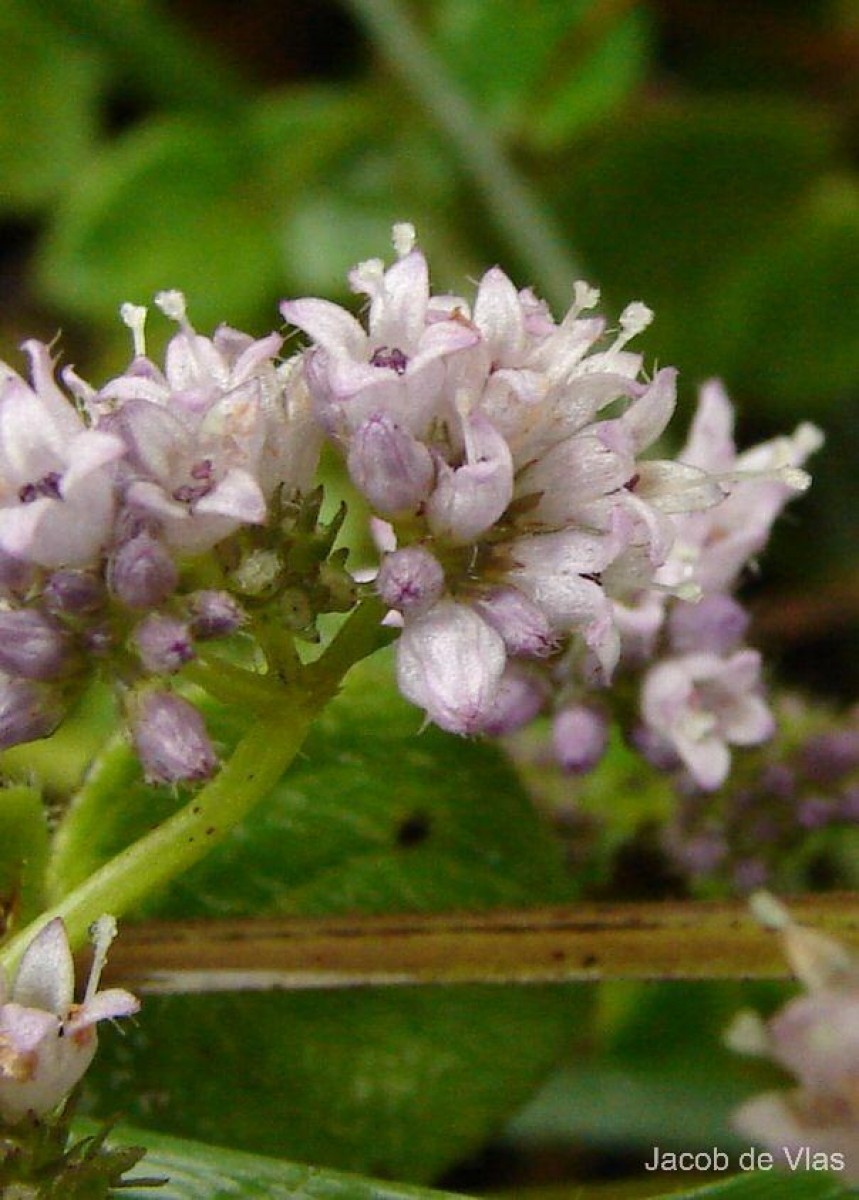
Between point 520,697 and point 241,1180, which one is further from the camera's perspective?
point 520,697

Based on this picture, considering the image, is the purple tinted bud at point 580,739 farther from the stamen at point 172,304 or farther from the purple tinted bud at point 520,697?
the stamen at point 172,304

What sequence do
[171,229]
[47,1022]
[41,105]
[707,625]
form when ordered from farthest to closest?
[41,105] → [171,229] → [707,625] → [47,1022]

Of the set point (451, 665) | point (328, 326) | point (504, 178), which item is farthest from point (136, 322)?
point (504, 178)

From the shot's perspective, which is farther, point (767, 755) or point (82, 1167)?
point (767, 755)

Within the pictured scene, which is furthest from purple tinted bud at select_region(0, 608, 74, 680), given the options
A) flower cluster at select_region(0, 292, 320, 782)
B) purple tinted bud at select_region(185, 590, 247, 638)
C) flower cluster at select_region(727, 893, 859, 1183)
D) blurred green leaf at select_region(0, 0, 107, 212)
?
blurred green leaf at select_region(0, 0, 107, 212)

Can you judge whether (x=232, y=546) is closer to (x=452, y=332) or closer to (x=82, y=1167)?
(x=452, y=332)

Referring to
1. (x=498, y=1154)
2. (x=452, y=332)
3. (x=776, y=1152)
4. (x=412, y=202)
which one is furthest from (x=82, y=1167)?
(x=412, y=202)

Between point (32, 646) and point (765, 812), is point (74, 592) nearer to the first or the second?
point (32, 646)

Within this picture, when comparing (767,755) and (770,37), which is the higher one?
(770,37)
